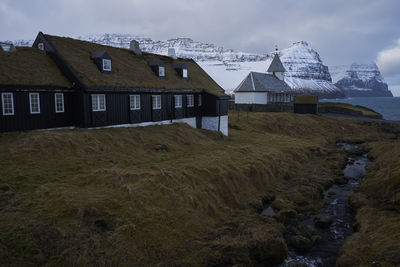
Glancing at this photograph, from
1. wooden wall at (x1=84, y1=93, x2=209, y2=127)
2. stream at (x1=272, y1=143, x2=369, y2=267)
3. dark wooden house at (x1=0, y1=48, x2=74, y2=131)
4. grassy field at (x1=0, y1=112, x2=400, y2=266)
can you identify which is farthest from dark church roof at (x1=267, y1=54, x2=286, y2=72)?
dark wooden house at (x1=0, y1=48, x2=74, y2=131)

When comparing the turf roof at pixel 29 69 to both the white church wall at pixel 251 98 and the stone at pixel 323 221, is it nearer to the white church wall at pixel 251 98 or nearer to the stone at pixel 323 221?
the stone at pixel 323 221

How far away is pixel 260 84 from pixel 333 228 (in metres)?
50.7

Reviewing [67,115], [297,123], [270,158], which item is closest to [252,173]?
[270,158]

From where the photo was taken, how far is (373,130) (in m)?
51.1

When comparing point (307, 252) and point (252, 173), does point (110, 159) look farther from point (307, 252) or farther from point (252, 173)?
point (307, 252)

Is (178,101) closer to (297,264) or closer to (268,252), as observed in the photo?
(268,252)

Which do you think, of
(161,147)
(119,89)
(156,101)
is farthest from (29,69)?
(156,101)

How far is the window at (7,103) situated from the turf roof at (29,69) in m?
0.88

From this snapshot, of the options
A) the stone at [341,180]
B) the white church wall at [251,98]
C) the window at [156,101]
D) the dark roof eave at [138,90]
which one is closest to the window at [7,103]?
the dark roof eave at [138,90]

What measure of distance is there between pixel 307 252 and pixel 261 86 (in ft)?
173

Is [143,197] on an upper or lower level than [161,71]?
lower

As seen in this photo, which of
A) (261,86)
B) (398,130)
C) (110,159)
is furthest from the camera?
(261,86)

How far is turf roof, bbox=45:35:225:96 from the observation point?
86.3 feet

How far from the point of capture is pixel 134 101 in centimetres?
2934
